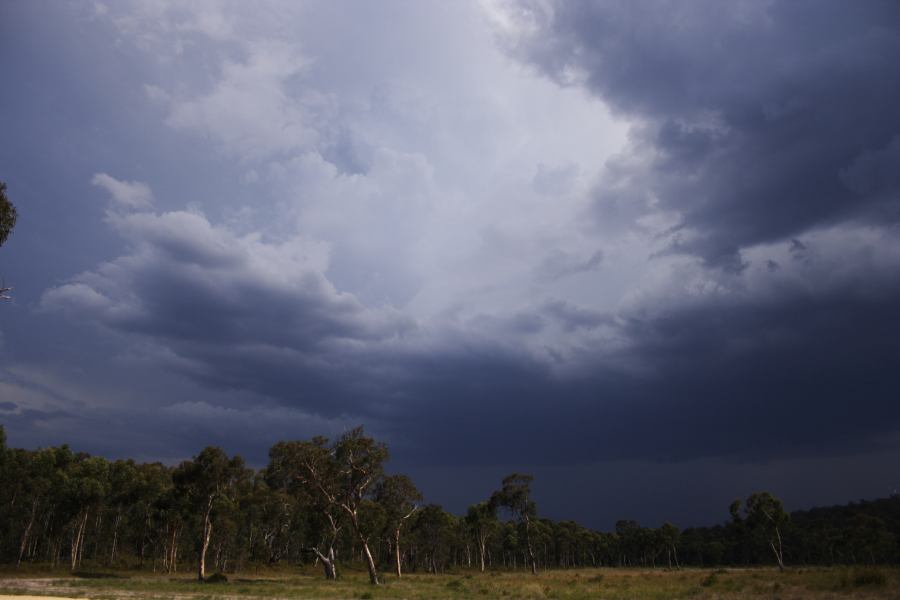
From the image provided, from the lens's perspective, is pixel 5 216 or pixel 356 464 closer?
pixel 5 216

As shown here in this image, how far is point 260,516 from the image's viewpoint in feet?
278

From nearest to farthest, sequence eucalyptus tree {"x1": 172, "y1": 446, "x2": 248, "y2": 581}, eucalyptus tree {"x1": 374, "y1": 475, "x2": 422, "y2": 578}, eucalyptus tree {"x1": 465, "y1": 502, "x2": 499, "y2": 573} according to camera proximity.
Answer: eucalyptus tree {"x1": 172, "y1": 446, "x2": 248, "y2": 581}
eucalyptus tree {"x1": 374, "y1": 475, "x2": 422, "y2": 578}
eucalyptus tree {"x1": 465, "y1": 502, "x2": 499, "y2": 573}

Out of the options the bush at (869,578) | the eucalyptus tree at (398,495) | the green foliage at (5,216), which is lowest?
the bush at (869,578)

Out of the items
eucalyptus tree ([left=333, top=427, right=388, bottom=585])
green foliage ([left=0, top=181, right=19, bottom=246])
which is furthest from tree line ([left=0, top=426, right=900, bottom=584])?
green foliage ([left=0, top=181, right=19, bottom=246])

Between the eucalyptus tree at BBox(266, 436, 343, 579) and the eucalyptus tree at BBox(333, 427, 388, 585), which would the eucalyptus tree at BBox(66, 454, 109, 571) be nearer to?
the eucalyptus tree at BBox(266, 436, 343, 579)

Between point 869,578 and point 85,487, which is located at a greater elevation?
point 85,487

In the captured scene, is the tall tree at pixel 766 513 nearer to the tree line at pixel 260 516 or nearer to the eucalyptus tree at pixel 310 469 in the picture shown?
the tree line at pixel 260 516

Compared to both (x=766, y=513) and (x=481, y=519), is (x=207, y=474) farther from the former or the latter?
(x=766, y=513)

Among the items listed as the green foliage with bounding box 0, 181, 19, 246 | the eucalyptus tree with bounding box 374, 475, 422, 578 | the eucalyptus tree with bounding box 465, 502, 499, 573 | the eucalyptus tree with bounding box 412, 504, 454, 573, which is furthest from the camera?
the eucalyptus tree with bounding box 412, 504, 454, 573

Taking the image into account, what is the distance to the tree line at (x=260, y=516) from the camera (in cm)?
5772

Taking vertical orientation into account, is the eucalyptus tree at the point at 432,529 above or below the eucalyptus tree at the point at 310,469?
below

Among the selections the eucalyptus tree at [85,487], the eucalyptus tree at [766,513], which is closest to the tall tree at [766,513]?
the eucalyptus tree at [766,513]

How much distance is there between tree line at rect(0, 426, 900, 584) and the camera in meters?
57.7

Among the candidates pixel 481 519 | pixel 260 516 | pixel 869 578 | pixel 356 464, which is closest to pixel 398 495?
pixel 356 464
